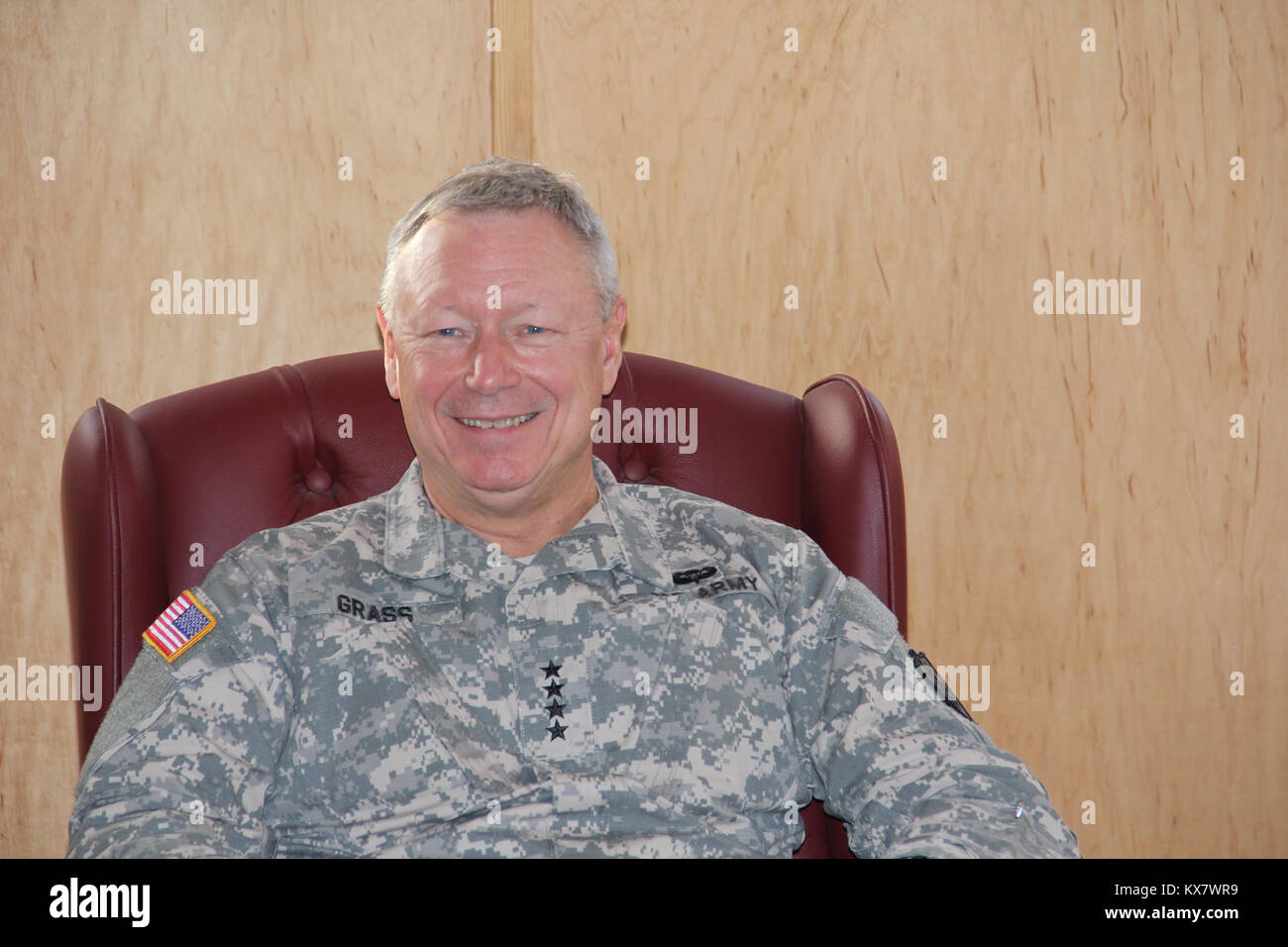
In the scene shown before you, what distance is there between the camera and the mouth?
1.40m

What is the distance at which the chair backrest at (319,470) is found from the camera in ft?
4.47

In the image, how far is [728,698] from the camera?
1328 millimetres

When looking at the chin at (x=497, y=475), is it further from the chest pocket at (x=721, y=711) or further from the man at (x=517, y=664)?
the chest pocket at (x=721, y=711)

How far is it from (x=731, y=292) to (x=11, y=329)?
1.28 m

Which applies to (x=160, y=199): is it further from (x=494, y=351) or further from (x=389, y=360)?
(x=494, y=351)

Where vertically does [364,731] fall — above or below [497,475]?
below

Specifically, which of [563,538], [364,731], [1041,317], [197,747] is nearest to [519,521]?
[563,538]

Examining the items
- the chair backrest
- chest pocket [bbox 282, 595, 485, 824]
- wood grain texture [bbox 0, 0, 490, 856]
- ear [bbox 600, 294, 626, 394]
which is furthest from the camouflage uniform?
wood grain texture [bbox 0, 0, 490, 856]

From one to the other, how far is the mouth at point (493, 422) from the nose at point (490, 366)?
4 cm

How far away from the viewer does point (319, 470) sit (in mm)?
1572

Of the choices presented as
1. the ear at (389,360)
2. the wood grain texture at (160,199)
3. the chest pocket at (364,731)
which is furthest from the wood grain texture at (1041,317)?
the chest pocket at (364,731)

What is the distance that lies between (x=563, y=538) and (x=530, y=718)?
247 mm

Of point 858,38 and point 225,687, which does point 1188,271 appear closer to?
point 858,38
